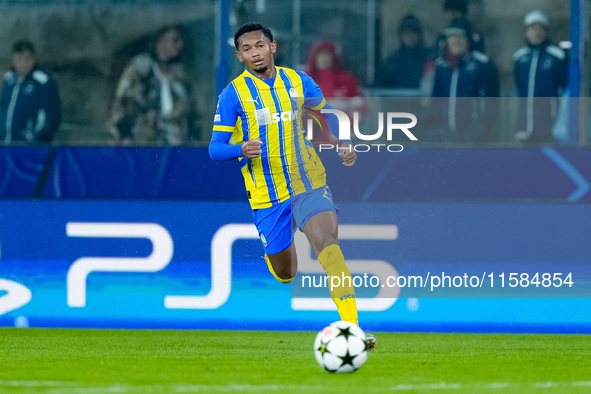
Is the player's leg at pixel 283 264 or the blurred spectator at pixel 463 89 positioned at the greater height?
the blurred spectator at pixel 463 89

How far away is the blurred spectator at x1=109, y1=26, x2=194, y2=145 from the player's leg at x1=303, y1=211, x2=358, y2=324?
1.90m

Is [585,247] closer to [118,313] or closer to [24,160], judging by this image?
[118,313]

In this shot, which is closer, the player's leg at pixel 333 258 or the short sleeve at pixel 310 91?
the player's leg at pixel 333 258

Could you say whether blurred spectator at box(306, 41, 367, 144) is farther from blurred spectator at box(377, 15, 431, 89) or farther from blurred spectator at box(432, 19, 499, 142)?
blurred spectator at box(432, 19, 499, 142)

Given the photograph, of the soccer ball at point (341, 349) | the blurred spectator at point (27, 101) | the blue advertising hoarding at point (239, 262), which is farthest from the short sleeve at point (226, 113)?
the blurred spectator at point (27, 101)

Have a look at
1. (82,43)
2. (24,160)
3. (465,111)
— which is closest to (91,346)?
(24,160)

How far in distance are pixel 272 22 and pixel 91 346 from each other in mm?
2456

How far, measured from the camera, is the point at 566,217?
297 inches

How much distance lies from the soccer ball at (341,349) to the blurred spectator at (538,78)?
2.72m

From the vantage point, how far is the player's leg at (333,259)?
603cm

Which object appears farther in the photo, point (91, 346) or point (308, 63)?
point (308, 63)

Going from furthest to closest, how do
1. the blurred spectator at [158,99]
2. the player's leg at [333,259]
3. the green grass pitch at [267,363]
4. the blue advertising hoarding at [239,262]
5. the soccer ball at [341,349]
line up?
1. the blurred spectator at [158,99]
2. the blue advertising hoarding at [239,262]
3. the player's leg at [333,259]
4. the soccer ball at [341,349]
5. the green grass pitch at [267,363]

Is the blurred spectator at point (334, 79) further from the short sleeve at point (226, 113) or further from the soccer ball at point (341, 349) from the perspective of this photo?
the soccer ball at point (341, 349)

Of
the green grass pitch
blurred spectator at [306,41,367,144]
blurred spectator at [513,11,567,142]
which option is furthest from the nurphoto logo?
the green grass pitch
